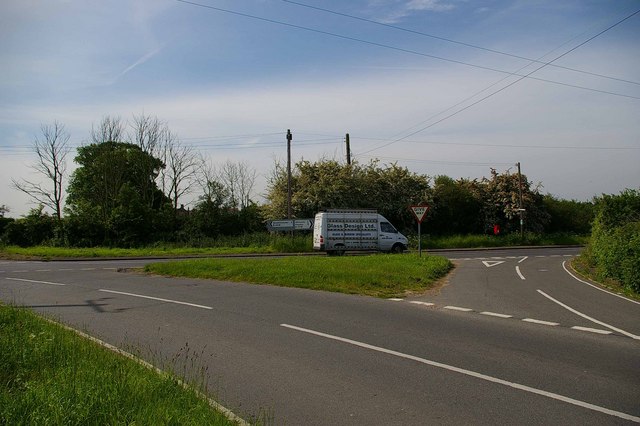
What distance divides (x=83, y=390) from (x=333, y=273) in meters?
12.3

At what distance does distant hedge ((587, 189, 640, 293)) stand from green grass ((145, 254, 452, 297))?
222 inches

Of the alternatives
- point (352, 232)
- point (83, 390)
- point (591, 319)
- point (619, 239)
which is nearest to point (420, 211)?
→ point (352, 232)

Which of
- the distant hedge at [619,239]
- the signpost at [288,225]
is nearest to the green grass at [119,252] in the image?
the signpost at [288,225]

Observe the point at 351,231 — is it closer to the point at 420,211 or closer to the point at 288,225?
the point at 420,211

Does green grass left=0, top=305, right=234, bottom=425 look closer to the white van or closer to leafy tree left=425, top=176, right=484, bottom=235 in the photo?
the white van

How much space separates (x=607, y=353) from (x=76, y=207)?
148ft

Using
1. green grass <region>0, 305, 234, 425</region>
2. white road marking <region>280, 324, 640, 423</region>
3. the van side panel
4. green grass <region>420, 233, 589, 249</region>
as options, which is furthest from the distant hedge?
green grass <region>420, 233, 589, 249</region>

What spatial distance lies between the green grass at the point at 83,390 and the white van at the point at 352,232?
23395 millimetres

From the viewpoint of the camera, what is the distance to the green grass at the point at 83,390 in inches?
164

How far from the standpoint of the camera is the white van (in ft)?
98.2

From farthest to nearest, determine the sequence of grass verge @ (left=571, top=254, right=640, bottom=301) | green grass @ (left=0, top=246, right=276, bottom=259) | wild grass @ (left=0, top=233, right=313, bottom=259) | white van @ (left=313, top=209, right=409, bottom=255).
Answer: wild grass @ (left=0, top=233, right=313, bottom=259)
green grass @ (left=0, top=246, right=276, bottom=259)
white van @ (left=313, top=209, right=409, bottom=255)
grass verge @ (left=571, top=254, right=640, bottom=301)

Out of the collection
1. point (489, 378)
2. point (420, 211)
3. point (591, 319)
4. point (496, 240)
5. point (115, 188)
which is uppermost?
point (115, 188)

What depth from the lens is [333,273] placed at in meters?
16.7

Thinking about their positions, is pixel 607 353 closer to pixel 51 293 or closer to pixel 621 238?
pixel 621 238
